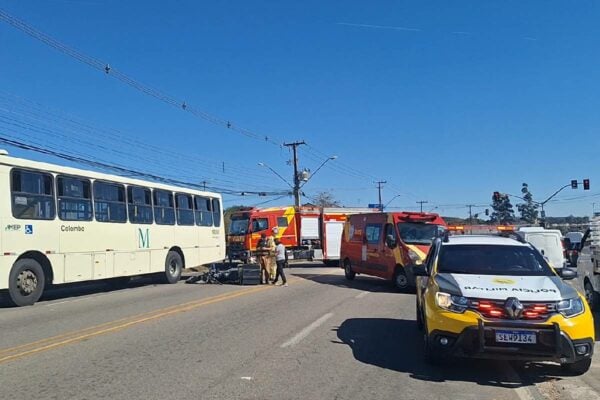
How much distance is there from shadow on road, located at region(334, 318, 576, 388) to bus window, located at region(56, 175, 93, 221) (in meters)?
9.04

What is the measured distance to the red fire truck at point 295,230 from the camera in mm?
31656

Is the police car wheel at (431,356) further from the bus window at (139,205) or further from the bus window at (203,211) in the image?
the bus window at (203,211)

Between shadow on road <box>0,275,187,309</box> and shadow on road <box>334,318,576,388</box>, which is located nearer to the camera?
shadow on road <box>334,318,576,388</box>

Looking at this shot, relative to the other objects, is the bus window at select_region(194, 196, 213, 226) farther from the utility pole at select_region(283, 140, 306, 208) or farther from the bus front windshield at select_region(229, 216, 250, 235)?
the utility pole at select_region(283, 140, 306, 208)

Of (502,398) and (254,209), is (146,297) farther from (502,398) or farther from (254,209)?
(254,209)

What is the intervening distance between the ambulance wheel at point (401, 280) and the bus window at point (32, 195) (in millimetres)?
9547

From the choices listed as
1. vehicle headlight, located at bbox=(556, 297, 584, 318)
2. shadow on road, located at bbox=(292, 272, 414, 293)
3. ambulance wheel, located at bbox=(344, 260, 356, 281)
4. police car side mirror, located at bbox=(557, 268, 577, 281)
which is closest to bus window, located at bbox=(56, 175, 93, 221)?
shadow on road, located at bbox=(292, 272, 414, 293)

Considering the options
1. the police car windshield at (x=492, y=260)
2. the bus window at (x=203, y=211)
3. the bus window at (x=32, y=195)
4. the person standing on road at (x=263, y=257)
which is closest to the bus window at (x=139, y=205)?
the bus window at (x=203, y=211)

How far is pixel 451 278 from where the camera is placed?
7637 mm

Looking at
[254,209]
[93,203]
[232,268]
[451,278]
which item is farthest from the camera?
[254,209]

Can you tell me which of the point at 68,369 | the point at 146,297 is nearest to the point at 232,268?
the point at 146,297

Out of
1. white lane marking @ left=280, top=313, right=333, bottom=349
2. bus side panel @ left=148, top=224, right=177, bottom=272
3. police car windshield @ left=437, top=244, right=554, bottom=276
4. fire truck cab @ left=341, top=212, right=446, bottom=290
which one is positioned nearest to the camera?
police car windshield @ left=437, top=244, right=554, bottom=276

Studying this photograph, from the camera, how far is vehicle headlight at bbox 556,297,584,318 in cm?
670

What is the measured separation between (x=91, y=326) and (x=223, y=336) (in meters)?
2.77
